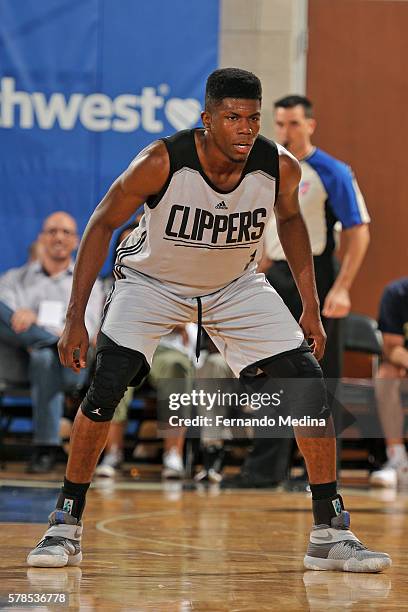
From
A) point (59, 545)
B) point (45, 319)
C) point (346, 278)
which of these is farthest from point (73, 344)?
point (45, 319)

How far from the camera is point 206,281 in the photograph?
4172 millimetres

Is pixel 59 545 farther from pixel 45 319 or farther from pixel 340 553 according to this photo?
pixel 45 319

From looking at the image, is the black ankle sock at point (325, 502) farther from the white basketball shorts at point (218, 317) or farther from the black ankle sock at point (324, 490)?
the white basketball shorts at point (218, 317)

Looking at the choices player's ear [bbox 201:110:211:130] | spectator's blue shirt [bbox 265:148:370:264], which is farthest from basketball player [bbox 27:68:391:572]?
spectator's blue shirt [bbox 265:148:370:264]

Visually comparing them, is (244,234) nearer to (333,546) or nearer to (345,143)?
(333,546)

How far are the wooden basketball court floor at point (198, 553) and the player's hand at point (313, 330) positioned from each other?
0.74 m

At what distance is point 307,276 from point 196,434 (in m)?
3.99

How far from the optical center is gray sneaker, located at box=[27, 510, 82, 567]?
3828 millimetres

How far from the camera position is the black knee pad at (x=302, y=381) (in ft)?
13.2

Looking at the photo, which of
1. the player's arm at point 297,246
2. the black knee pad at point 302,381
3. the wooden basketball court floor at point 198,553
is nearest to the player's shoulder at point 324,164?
the wooden basketball court floor at point 198,553

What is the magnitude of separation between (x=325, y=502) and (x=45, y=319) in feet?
15.1

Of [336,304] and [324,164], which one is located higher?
[324,164]

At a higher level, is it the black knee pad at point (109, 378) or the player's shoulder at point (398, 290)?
the player's shoulder at point (398, 290)

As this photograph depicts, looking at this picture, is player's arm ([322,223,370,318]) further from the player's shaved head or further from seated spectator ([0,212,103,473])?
the player's shaved head
